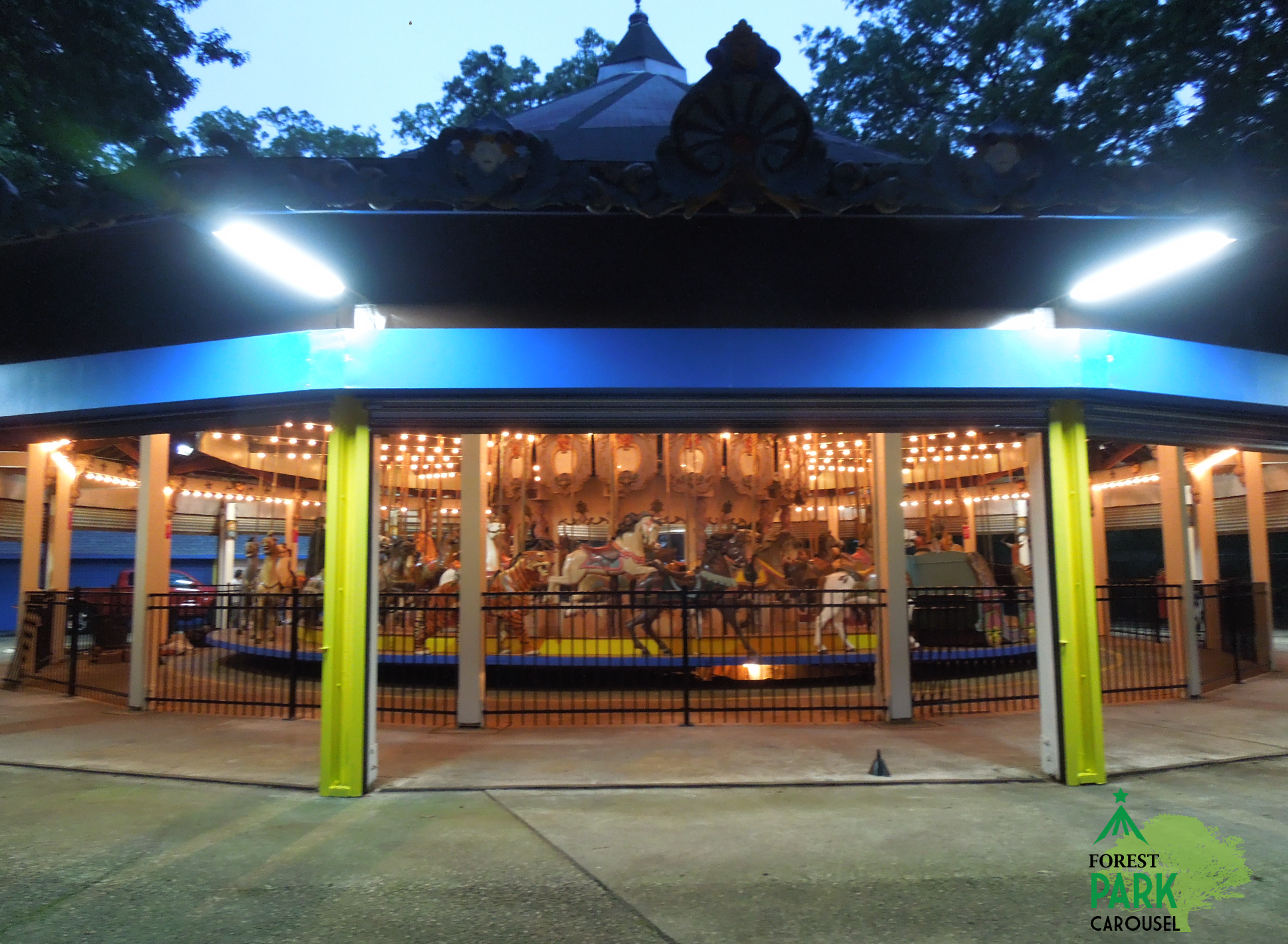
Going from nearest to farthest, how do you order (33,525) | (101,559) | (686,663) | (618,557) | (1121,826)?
1. (1121,826)
2. (686,663)
3. (618,557)
4. (33,525)
5. (101,559)

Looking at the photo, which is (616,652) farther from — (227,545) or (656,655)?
(227,545)

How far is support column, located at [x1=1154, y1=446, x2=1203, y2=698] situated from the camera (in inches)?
401

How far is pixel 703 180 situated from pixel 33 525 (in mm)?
12360

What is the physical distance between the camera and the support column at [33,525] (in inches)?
482

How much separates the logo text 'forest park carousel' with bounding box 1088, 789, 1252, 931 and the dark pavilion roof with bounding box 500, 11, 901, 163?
→ 4.52m

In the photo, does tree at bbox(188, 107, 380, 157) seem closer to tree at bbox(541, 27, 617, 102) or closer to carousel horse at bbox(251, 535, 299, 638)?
tree at bbox(541, 27, 617, 102)

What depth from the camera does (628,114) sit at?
1084cm

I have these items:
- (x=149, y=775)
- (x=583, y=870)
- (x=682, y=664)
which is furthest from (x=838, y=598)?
(x=149, y=775)

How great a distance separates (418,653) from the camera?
34.3 feet

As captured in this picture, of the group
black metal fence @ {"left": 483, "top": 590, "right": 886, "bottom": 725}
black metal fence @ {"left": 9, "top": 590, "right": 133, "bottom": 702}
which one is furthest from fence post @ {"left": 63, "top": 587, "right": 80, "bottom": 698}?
black metal fence @ {"left": 483, "top": 590, "right": 886, "bottom": 725}

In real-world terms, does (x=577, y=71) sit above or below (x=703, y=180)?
above

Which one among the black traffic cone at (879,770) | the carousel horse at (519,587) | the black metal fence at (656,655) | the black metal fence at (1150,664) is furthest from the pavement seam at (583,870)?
A: the black metal fence at (1150,664)

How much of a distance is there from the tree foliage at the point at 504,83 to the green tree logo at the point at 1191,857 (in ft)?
116

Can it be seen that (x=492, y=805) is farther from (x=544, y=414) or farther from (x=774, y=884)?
(x=544, y=414)
